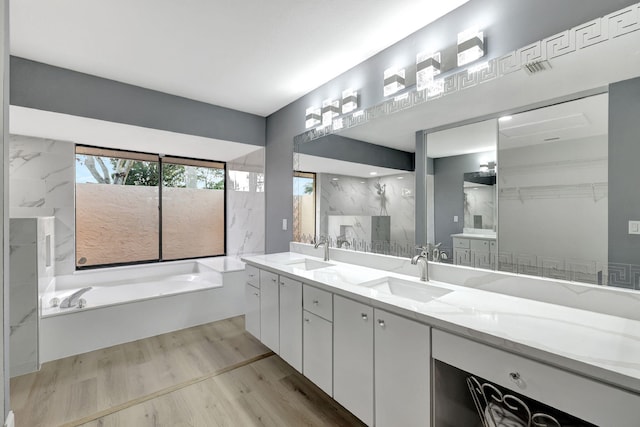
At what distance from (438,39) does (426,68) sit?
0.18 meters

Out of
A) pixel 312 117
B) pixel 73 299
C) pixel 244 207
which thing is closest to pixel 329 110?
pixel 312 117

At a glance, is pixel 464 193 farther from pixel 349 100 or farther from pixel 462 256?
pixel 349 100

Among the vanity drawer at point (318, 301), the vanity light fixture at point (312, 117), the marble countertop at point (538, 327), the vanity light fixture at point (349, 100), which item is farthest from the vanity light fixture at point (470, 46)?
the vanity drawer at point (318, 301)

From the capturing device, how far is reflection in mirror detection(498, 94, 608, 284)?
1232mm

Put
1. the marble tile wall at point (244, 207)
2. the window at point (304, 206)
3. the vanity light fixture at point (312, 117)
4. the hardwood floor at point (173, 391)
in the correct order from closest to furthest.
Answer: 1. the hardwood floor at point (173, 391)
2. the vanity light fixture at point (312, 117)
3. the window at point (304, 206)
4. the marble tile wall at point (244, 207)

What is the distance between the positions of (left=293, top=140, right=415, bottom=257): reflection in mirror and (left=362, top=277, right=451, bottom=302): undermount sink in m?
0.25

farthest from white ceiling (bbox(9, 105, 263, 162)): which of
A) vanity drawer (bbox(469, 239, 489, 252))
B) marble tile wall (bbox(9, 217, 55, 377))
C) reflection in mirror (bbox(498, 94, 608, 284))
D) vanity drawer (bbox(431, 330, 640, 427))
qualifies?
vanity drawer (bbox(431, 330, 640, 427))

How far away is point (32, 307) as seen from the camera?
2.25 meters

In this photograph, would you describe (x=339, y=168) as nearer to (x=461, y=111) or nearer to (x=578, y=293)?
(x=461, y=111)

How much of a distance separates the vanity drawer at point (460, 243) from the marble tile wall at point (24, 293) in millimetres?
3131

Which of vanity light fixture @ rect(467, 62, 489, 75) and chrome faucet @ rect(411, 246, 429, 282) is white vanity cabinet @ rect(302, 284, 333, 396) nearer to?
chrome faucet @ rect(411, 246, 429, 282)

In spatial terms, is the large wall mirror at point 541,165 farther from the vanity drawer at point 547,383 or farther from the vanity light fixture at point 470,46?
the vanity drawer at point 547,383

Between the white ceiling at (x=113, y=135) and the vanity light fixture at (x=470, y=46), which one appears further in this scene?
the white ceiling at (x=113, y=135)

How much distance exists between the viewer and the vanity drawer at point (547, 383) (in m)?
0.79
